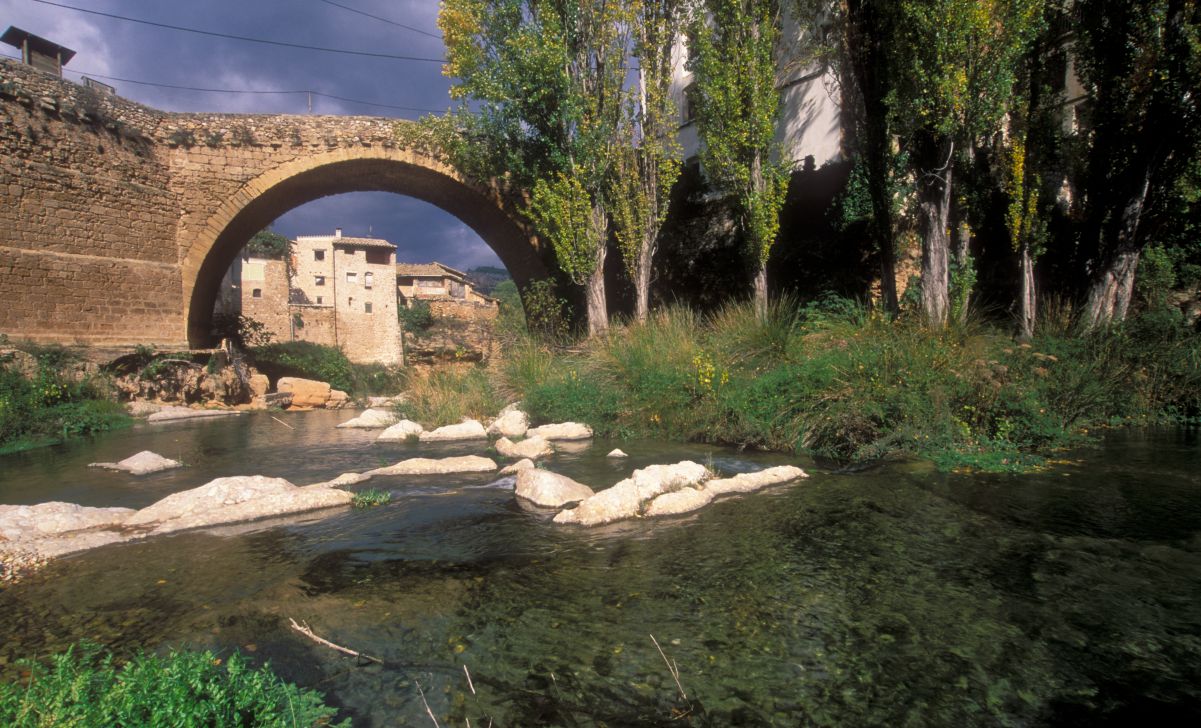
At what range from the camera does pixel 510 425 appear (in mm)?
8148

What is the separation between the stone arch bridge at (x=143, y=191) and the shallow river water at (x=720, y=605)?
460 inches

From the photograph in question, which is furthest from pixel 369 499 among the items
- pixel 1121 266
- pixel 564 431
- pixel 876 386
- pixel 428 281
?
pixel 428 281

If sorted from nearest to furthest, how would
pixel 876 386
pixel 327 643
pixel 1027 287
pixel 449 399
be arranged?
1. pixel 327 643
2. pixel 876 386
3. pixel 1027 287
4. pixel 449 399

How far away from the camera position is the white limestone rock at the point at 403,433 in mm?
8180

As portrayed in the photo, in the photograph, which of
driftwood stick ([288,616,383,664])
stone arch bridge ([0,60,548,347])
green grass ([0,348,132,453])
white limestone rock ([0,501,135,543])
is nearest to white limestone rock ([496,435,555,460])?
white limestone rock ([0,501,135,543])

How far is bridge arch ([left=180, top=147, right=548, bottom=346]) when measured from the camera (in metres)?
13.5

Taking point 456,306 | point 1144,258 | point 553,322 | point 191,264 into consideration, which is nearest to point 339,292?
point 456,306

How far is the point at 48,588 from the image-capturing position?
9.46 ft

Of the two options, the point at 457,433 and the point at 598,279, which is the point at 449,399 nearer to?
the point at 457,433

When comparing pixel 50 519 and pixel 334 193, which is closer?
pixel 50 519

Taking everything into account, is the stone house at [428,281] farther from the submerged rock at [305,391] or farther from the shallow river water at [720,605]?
the shallow river water at [720,605]

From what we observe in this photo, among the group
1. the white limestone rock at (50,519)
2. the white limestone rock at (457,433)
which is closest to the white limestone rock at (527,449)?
the white limestone rock at (457,433)

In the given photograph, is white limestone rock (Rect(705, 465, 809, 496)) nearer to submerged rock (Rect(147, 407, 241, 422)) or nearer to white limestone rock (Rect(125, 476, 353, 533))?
white limestone rock (Rect(125, 476, 353, 533))

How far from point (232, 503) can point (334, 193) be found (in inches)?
522
